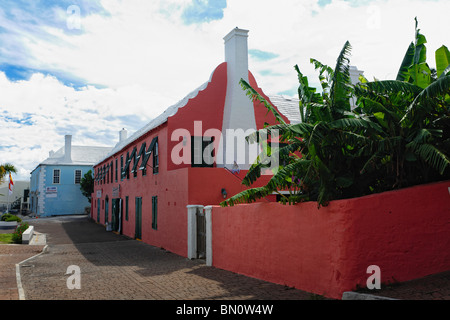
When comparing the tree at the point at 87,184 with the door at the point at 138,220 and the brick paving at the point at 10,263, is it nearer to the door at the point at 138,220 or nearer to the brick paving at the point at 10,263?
the door at the point at 138,220

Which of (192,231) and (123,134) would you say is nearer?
(192,231)

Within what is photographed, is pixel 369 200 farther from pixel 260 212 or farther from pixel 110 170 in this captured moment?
pixel 110 170

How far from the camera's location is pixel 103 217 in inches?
1335

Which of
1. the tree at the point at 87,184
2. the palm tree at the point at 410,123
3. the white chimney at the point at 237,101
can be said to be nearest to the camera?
the palm tree at the point at 410,123

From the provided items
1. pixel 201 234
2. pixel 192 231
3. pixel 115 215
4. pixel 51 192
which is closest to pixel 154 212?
pixel 192 231

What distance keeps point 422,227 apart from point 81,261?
11.6 m

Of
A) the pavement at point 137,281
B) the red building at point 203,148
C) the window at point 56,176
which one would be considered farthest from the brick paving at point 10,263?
the window at point 56,176

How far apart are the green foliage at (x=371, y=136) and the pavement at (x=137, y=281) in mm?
1995

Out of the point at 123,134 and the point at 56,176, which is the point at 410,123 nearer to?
the point at 123,134

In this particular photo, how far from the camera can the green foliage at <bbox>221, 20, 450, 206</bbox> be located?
25.7 feet

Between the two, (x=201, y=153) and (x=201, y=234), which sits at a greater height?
(x=201, y=153)

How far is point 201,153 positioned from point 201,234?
3881 mm

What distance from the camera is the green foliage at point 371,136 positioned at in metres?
7.83

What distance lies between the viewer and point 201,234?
14.0 meters
